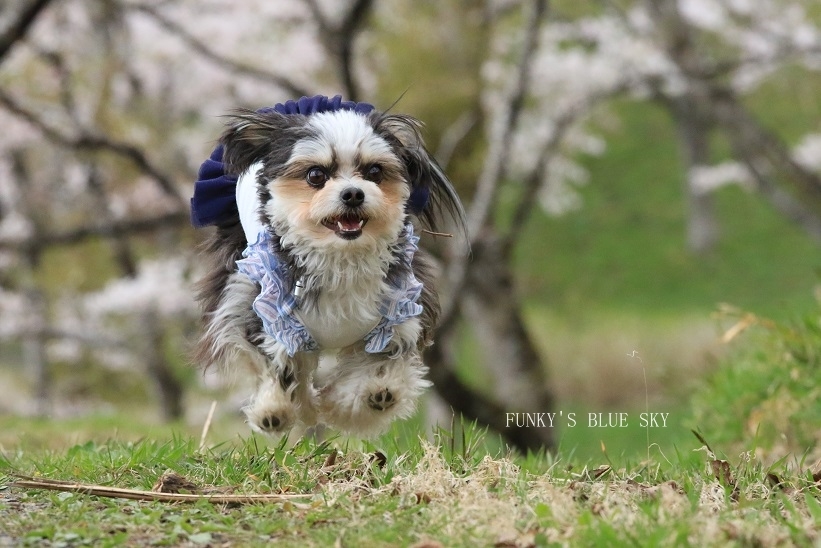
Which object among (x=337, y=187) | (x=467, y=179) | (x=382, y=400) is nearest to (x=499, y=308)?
(x=467, y=179)

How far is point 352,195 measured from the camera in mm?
3295

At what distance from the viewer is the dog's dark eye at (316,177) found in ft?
11.1

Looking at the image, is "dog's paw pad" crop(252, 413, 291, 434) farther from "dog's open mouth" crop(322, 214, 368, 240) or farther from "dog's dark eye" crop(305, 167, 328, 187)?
"dog's dark eye" crop(305, 167, 328, 187)

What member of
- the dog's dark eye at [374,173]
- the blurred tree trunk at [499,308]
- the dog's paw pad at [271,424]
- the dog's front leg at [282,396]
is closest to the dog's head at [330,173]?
the dog's dark eye at [374,173]

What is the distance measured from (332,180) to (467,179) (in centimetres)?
713

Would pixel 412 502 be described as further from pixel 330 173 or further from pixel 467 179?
pixel 467 179

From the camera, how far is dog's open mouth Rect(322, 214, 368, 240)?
133 inches

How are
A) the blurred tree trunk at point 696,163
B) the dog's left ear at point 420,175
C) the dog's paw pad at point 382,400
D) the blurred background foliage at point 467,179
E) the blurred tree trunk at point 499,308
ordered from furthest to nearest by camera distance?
the blurred tree trunk at point 696,163 < the blurred background foliage at point 467,179 < the blurred tree trunk at point 499,308 < the dog's left ear at point 420,175 < the dog's paw pad at point 382,400

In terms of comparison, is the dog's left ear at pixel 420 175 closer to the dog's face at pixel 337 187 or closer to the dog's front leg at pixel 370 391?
the dog's face at pixel 337 187

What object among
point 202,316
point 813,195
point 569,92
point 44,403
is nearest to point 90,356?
point 44,403

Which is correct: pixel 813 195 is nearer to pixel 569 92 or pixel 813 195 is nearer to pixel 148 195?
pixel 569 92

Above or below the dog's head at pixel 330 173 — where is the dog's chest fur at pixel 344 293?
below

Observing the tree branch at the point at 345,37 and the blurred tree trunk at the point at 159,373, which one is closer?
the tree branch at the point at 345,37

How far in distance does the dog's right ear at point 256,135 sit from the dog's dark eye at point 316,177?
0.45 feet
